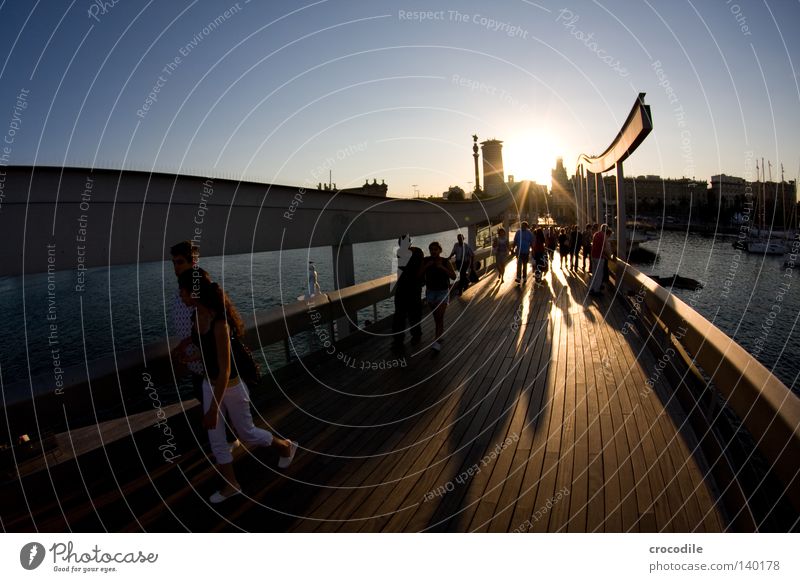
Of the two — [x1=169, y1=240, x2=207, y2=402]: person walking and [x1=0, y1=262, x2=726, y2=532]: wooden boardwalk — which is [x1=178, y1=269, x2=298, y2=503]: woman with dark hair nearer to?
[x1=169, y1=240, x2=207, y2=402]: person walking

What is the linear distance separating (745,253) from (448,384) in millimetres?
78231

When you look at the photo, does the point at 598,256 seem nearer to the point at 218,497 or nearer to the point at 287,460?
the point at 287,460

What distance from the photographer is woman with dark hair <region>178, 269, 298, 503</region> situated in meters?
3.80

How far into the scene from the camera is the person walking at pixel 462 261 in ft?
44.3

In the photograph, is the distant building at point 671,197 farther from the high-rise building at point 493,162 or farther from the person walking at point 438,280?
the person walking at point 438,280

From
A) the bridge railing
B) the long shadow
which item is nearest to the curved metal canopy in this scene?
the long shadow

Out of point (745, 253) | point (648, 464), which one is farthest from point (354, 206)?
point (745, 253)

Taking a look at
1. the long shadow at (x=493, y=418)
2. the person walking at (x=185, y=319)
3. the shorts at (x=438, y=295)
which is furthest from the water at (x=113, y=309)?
the long shadow at (x=493, y=418)

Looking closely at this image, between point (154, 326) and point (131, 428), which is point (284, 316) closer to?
point (131, 428)

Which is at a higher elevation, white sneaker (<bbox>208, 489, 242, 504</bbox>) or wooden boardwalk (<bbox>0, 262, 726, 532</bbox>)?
white sneaker (<bbox>208, 489, 242, 504</bbox>)

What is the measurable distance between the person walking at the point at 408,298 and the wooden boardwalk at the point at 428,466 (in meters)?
1.36

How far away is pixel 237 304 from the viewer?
3219 centimetres

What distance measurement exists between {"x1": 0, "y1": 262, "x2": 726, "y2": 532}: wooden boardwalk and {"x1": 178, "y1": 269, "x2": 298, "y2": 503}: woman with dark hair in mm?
444
